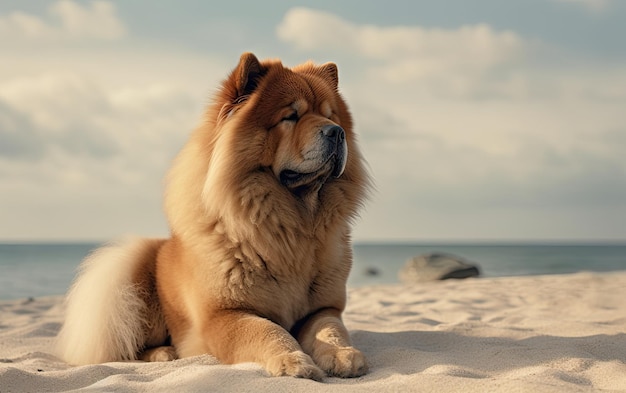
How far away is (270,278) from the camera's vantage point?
3.25 m

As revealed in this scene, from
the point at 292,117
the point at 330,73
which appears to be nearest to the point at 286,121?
the point at 292,117

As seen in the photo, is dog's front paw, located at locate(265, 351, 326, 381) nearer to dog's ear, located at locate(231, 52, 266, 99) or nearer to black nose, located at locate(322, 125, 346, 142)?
black nose, located at locate(322, 125, 346, 142)

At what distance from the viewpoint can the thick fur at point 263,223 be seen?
3066 mm

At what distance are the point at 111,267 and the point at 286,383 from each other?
1808mm

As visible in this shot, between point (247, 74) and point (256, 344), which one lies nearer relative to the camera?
point (256, 344)

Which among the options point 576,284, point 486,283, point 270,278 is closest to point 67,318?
point 270,278

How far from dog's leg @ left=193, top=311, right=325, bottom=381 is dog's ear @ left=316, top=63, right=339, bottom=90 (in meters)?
1.40

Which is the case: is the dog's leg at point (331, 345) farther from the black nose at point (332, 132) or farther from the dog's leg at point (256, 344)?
the black nose at point (332, 132)

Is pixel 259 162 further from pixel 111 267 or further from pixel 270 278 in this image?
pixel 111 267

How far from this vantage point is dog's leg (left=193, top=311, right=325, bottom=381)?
2.74 metres

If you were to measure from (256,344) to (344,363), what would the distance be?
41 centimetres

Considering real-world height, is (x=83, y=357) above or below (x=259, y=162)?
below

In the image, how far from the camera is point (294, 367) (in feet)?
8.93

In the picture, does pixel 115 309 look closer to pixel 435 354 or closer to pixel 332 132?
pixel 332 132
